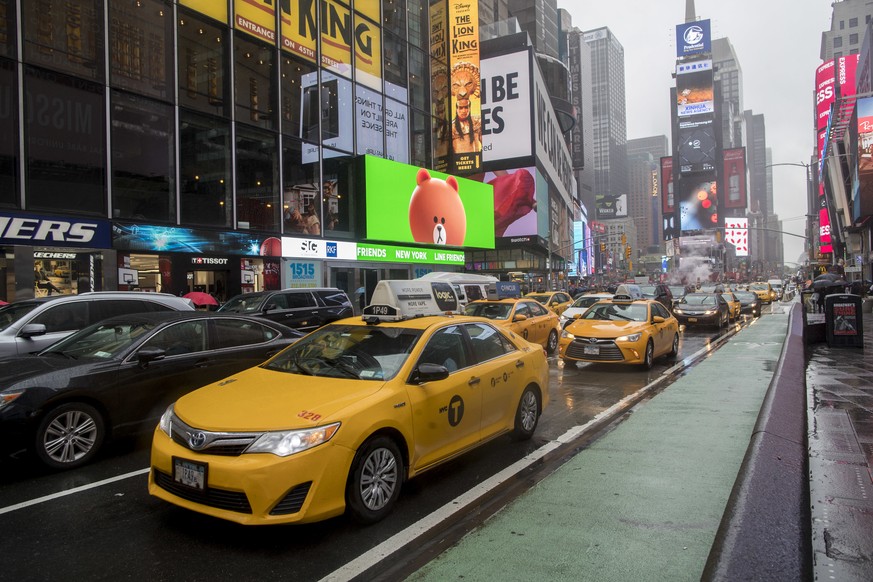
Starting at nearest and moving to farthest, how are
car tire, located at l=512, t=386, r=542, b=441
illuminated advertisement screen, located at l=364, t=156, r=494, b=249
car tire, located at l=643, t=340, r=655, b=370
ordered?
1. car tire, located at l=512, t=386, r=542, b=441
2. car tire, located at l=643, t=340, r=655, b=370
3. illuminated advertisement screen, located at l=364, t=156, r=494, b=249

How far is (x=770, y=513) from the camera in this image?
13.0ft

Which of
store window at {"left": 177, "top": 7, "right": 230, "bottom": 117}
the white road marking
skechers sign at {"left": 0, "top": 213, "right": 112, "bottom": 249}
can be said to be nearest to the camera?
the white road marking

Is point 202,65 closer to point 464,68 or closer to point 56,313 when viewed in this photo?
point 56,313

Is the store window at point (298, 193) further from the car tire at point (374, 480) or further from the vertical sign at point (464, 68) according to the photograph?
the car tire at point (374, 480)

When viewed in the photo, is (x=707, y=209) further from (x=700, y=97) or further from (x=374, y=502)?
(x=374, y=502)

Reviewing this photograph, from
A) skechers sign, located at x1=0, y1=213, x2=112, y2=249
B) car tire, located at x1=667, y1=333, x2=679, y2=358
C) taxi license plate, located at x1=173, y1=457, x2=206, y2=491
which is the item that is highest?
skechers sign, located at x1=0, y1=213, x2=112, y2=249

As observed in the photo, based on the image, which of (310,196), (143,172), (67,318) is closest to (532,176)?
(310,196)

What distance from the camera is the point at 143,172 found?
62.2ft

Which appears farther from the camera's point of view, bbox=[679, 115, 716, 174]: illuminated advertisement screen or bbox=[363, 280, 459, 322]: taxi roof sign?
bbox=[679, 115, 716, 174]: illuminated advertisement screen

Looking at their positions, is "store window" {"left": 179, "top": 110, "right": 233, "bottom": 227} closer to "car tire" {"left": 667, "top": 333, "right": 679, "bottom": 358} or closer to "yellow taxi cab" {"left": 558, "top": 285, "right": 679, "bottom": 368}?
"yellow taxi cab" {"left": 558, "top": 285, "right": 679, "bottom": 368}

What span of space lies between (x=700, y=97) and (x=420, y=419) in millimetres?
175673

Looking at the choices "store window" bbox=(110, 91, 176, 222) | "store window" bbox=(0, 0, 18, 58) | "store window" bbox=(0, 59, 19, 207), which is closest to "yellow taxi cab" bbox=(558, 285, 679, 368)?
"store window" bbox=(110, 91, 176, 222)

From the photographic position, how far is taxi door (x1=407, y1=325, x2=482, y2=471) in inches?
178

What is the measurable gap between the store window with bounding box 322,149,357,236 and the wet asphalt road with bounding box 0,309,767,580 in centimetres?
2218
